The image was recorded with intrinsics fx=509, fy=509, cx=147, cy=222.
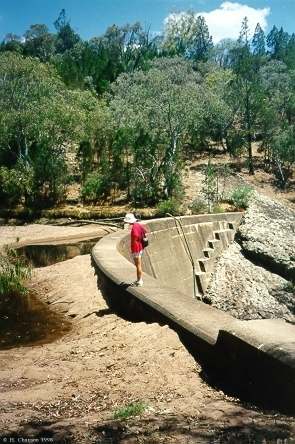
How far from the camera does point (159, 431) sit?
4.69 meters

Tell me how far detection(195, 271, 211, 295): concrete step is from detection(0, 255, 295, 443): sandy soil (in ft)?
44.0

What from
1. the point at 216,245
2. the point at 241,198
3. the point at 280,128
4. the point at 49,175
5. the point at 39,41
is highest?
the point at 39,41

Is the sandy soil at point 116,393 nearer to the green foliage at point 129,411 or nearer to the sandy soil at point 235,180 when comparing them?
the green foliage at point 129,411

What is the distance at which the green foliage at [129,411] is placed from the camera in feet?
16.7

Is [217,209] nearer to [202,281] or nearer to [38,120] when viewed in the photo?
[202,281]

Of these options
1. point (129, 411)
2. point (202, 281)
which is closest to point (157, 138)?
point (202, 281)

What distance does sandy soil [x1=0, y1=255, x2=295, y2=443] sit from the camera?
469 centimetres

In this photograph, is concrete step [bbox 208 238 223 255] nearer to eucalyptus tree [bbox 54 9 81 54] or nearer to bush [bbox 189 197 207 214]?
bush [bbox 189 197 207 214]

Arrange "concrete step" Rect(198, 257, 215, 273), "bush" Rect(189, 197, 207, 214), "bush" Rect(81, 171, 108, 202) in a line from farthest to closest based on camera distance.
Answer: "bush" Rect(81, 171, 108, 202), "bush" Rect(189, 197, 207, 214), "concrete step" Rect(198, 257, 215, 273)

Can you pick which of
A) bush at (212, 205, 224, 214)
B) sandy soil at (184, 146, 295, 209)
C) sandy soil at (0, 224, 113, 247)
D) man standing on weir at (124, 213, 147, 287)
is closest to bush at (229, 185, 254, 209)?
bush at (212, 205, 224, 214)

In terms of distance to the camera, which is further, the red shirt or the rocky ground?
the rocky ground

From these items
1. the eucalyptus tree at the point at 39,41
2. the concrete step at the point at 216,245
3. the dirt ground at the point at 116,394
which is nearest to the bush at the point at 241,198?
the concrete step at the point at 216,245

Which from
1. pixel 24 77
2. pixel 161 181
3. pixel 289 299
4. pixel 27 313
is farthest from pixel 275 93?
pixel 27 313

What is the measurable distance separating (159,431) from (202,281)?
744 inches
